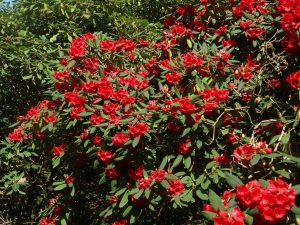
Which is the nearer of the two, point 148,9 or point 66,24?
point 66,24

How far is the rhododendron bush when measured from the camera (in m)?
2.79

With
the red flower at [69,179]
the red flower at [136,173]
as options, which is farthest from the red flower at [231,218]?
the red flower at [69,179]

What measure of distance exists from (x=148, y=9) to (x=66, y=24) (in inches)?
60.8

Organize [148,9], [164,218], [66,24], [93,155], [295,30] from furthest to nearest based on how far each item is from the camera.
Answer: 1. [148,9]
2. [66,24]
3. [164,218]
4. [93,155]
5. [295,30]

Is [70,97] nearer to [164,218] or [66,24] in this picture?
[164,218]

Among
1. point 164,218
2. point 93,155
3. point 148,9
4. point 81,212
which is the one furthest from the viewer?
point 148,9

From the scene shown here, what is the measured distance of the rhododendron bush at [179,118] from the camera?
279cm

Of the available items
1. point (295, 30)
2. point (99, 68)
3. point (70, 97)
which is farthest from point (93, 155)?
point (295, 30)

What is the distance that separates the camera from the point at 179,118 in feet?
9.44

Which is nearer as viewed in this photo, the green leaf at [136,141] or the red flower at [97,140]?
the green leaf at [136,141]

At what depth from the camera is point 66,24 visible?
4.96 m

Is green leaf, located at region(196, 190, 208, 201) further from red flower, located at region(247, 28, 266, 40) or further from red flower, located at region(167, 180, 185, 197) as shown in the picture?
red flower, located at region(247, 28, 266, 40)

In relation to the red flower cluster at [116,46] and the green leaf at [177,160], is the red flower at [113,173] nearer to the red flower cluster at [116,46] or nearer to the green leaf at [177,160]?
the green leaf at [177,160]

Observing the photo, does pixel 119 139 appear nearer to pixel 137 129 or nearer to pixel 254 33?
pixel 137 129
